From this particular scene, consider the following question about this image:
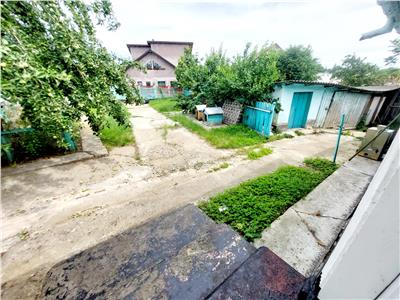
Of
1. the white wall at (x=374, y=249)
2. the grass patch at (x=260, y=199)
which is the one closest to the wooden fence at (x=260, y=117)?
the grass patch at (x=260, y=199)

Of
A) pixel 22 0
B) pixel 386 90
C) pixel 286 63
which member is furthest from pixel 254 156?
pixel 286 63

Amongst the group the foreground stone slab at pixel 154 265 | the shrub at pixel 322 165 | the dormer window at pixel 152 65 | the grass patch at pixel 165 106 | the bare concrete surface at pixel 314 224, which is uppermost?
the dormer window at pixel 152 65

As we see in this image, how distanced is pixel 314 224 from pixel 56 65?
533 cm

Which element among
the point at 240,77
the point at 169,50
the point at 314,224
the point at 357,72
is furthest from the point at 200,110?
the point at 169,50

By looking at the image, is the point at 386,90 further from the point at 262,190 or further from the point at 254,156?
the point at 262,190

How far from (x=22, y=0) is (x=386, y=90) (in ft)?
44.5

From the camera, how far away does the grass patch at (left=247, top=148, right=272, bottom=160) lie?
5102mm

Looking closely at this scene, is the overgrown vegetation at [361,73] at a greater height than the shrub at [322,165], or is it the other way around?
the overgrown vegetation at [361,73]

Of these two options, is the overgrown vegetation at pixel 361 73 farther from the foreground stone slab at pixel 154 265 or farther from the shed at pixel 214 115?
the foreground stone slab at pixel 154 265

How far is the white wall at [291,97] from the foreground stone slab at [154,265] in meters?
7.41

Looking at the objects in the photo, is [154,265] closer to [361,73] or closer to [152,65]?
[152,65]

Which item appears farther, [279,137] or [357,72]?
[357,72]

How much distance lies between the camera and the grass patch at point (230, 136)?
6.02m

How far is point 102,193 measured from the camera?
11.6 feet
